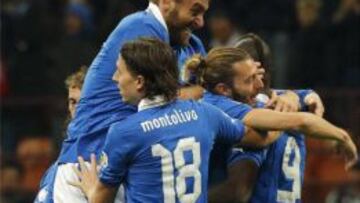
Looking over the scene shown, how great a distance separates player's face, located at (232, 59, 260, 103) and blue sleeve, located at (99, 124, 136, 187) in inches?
33.5

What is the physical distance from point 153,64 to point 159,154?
393mm

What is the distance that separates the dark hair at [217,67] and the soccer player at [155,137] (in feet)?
1.68

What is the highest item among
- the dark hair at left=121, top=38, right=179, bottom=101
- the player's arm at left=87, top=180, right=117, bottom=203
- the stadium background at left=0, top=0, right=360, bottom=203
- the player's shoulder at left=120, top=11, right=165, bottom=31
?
the player's shoulder at left=120, top=11, right=165, bottom=31

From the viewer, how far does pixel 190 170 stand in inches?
227

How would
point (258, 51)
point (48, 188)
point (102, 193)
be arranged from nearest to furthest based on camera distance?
point (102, 193), point (48, 188), point (258, 51)

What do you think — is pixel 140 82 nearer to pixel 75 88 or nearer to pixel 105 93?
pixel 105 93

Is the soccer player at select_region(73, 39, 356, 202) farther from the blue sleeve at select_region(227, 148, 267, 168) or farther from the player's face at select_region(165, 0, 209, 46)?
the blue sleeve at select_region(227, 148, 267, 168)

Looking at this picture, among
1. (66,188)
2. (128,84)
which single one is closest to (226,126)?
(128,84)

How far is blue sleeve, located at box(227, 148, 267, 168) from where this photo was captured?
652 centimetres

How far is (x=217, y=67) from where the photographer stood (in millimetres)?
6320

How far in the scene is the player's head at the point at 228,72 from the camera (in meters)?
6.32

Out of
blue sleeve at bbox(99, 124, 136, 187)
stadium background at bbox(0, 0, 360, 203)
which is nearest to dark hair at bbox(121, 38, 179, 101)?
blue sleeve at bbox(99, 124, 136, 187)

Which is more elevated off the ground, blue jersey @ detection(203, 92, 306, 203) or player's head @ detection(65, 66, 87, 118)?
player's head @ detection(65, 66, 87, 118)

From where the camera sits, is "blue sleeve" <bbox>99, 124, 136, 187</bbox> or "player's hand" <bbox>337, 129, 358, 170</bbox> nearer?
"blue sleeve" <bbox>99, 124, 136, 187</bbox>
